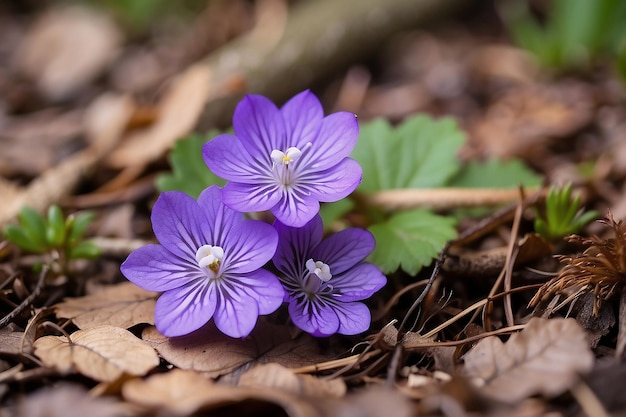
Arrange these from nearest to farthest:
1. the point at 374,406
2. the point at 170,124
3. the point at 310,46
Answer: the point at 374,406 < the point at 170,124 < the point at 310,46

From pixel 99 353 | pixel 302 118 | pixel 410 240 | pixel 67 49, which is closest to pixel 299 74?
pixel 302 118

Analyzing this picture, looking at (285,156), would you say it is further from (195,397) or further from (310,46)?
(310,46)

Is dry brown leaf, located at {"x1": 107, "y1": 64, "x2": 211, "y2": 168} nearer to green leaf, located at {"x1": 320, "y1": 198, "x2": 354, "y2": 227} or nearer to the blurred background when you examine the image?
the blurred background

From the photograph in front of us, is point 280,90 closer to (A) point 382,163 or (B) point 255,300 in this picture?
(A) point 382,163

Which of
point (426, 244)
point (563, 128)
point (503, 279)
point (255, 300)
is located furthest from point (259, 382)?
point (563, 128)

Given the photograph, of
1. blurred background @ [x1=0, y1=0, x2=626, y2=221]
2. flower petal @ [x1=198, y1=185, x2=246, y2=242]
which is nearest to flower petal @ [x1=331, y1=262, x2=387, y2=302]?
flower petal @ [x1=198, y1=185, x2=246, y2=242]
